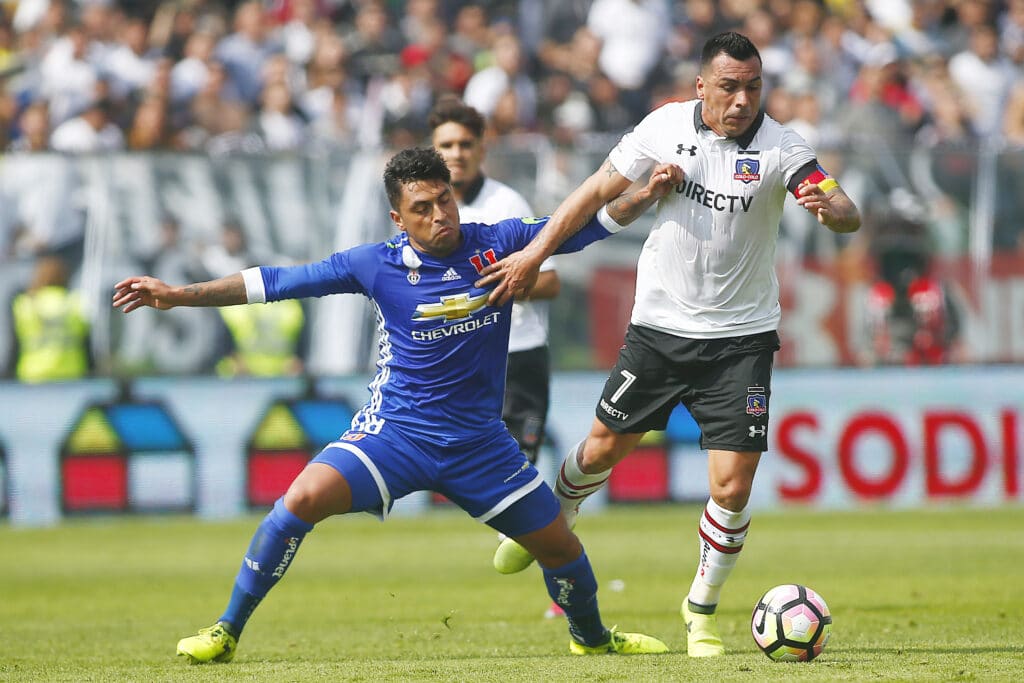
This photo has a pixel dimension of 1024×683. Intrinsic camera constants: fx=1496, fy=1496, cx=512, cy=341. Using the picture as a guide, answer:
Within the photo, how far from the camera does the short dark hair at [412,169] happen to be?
21.7ft

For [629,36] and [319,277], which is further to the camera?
[629,36]

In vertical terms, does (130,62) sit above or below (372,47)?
below

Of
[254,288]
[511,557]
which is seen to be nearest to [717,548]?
[511,557]

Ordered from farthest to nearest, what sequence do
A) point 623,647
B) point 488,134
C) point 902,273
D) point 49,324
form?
point 488,134 → point 902,273 → point 49,324 → point 623,647

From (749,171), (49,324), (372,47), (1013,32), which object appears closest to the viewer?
(749,171)

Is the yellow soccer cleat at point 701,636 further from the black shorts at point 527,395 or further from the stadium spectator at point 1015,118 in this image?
the stadium spectator at point 1015,118

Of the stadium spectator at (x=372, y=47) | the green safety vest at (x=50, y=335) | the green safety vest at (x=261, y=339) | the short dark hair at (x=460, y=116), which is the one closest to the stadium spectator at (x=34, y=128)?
the green safety vest at (x=50, y=335)

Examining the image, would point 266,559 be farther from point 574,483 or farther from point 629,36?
point 629,36

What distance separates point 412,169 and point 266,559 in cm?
185

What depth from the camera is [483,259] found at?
6.83 metres

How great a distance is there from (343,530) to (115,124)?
544 centimetres

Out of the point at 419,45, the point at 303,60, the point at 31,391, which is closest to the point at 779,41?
the point at 419,45

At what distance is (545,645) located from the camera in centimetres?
782

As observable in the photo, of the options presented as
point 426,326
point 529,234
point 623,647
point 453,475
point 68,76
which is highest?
point 68,76
